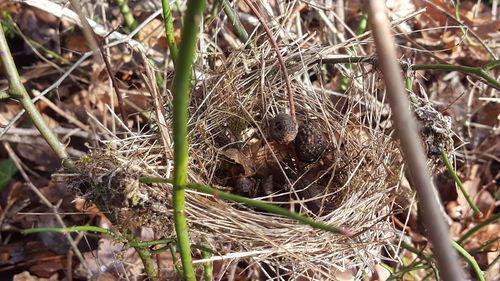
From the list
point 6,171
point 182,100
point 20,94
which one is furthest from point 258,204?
point 6,171

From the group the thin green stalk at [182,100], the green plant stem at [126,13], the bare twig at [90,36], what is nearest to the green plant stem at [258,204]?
the thin green stalk at [182,100]

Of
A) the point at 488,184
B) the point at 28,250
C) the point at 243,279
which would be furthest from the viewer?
the point at 488,184

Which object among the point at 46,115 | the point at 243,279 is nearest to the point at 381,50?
the point at 243,279

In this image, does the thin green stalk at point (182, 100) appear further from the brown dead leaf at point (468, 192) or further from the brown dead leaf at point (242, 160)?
the brown dead leaf at point (468, 192)

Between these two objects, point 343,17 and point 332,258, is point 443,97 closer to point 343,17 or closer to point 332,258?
point 343,17

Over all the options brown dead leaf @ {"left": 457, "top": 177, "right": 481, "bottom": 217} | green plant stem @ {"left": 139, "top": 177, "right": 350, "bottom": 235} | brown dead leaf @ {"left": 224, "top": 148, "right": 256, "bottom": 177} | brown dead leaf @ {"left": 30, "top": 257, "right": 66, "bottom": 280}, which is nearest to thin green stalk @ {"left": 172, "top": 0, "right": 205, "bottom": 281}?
green plant stem @ {"left": 139, "top": 177, "right": 350, "bottom": 235}

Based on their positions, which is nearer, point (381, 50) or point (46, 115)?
point (381, 50)
